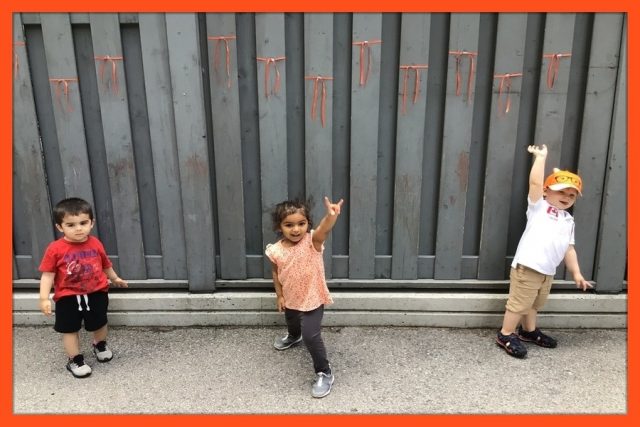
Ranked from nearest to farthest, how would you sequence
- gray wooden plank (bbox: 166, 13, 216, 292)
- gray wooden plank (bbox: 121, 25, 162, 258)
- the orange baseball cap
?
1. the orange baseball cap
2. gray wooden plank (bbox: 166, 13, 216, 292)
3. gray wooden plank (bbox: 121, 25, 162, 258)

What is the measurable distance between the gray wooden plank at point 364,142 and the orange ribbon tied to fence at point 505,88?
0.79 m

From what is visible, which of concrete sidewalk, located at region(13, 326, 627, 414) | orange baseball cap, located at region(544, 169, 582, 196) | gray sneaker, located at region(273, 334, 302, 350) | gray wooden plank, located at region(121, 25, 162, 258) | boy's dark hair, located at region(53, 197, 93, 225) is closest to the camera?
concrete sidewalk, located at region(13, 326, 627, 414)

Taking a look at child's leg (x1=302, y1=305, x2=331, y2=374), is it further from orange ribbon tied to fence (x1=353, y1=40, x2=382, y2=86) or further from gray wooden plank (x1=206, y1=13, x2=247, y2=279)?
orange ribbon tied to fence (x1=353, y1=40, x2=382, y2=86)

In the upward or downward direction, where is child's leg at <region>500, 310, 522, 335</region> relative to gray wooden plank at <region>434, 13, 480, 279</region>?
downward

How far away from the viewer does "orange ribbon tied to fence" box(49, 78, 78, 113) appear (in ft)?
12.0

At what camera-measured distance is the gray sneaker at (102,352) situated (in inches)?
144

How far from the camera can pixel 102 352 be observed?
367 cm

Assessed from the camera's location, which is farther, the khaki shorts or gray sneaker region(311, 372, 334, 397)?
the khaki shorts

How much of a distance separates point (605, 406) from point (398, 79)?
2326 mm

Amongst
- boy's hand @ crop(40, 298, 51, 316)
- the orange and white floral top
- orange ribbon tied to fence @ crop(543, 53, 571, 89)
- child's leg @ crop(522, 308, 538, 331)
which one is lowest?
child's leg @ crop(522, 308, 538, 331)

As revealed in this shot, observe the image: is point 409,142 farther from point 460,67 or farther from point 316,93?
point 316,93

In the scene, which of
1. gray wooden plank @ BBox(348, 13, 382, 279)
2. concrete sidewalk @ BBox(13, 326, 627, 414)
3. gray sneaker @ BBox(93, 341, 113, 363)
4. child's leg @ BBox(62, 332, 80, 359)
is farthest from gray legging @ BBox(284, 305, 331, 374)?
child's leg @ BBox(62, 332, 80, 359)

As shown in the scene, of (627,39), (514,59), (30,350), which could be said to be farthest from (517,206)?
(30,350)

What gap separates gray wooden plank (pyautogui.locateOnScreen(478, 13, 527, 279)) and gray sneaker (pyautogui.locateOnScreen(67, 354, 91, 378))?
2727mm
